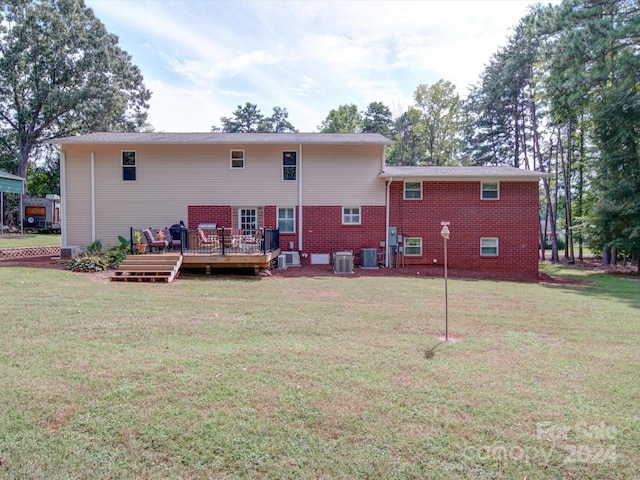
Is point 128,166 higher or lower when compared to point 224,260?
higher

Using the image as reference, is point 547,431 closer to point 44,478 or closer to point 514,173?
point 44,478

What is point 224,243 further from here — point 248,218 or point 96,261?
point 96,261

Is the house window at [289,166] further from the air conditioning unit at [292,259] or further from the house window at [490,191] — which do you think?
the house window at [490,191]

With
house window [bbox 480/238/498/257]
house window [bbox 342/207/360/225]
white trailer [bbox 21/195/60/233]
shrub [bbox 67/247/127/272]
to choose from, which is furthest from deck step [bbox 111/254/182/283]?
white trailer [bbox 21/195/60/233]

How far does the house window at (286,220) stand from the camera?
1562 centimetres

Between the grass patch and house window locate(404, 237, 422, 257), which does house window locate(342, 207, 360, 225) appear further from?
the grass patch

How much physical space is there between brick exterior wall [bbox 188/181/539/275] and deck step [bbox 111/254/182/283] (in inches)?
166

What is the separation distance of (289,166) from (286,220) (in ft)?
7.53

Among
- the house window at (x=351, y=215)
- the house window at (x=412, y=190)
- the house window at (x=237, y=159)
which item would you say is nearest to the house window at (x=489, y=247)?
the house window at (x=412, y=190)

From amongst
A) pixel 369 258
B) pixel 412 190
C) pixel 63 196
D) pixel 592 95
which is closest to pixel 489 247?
pixel 412 190

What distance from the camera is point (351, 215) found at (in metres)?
15.7

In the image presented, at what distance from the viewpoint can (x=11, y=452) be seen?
2.74 m

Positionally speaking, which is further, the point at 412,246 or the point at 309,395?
the point at 412,246

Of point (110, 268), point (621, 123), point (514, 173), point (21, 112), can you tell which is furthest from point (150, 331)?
point (21, 112)
